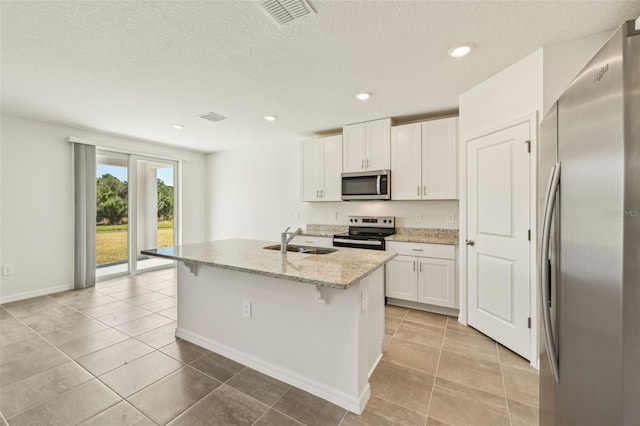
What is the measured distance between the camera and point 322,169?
167 inches

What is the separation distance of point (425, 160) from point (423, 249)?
111 cm

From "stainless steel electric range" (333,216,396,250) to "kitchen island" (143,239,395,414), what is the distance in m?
1.26

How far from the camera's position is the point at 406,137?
3.52 meters

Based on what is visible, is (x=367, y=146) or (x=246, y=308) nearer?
(x=246, y=308)

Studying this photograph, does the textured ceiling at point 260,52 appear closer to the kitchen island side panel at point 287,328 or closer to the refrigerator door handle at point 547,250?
the refrigerator door handle at point 547,250

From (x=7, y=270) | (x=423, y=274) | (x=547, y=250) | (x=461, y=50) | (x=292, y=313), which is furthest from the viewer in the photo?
(x=7, y=270)

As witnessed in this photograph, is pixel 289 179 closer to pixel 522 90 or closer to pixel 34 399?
pixel 522 90

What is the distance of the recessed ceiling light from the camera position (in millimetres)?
2033

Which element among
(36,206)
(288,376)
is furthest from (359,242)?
(36,206)

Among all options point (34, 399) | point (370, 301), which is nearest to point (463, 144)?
point (370, 301)

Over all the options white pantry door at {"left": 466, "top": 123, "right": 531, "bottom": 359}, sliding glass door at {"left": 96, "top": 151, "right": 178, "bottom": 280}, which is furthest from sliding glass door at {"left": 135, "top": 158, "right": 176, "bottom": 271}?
white pantry door at {"left": 466, "top": 123, "right": 531, "bottom": 359}

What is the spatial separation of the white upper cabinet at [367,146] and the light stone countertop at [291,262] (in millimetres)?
1785

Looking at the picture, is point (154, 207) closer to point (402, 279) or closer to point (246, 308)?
point (246, 308)

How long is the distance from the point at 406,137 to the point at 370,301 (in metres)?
2.32
